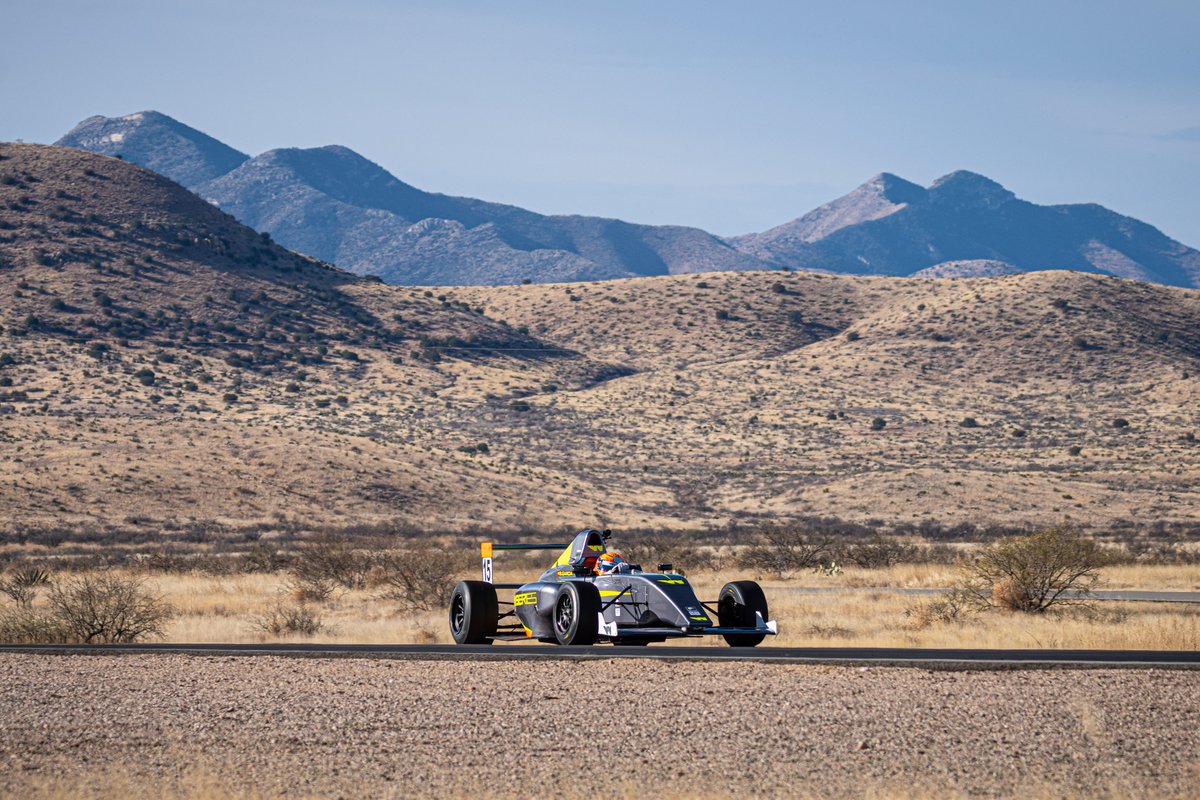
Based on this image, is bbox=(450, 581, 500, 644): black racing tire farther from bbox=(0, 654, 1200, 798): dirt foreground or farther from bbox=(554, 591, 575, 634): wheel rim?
bbox=(0, 654, 1200, 798): dirt foreground

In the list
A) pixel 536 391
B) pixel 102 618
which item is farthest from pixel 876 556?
pixel 536 391

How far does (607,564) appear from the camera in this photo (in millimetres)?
19047

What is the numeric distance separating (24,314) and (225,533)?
48496 millimetres

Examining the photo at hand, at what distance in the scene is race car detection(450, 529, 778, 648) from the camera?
17812 mm

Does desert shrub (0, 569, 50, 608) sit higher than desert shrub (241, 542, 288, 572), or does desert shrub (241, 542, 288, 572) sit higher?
desert shrub (0, 569, 50, 608)

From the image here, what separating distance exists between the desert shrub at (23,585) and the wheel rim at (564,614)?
13.7m

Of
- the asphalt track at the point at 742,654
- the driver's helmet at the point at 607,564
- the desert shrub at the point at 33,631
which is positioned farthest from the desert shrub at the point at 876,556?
the desert shrub at the point at 33,631

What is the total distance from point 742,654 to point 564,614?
2977 millimetres

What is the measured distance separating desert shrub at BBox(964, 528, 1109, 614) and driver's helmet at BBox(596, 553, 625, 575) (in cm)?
1043

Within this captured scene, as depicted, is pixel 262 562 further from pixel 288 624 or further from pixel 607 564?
pixel 607 564

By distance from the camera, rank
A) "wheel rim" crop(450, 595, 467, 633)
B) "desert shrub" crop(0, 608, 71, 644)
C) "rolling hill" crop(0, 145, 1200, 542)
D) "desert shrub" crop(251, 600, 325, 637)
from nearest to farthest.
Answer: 1. "wheel rim" crop(450, 595, 467, 633)
2. "desert shrub" crop(0, 608, 71, 644)
3. "desert shrub" crop(251, 600, 325, 637)
4. "rolling hill" crop(0, 145, 1200, 542)

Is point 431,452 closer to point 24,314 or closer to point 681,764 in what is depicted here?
point 24,314

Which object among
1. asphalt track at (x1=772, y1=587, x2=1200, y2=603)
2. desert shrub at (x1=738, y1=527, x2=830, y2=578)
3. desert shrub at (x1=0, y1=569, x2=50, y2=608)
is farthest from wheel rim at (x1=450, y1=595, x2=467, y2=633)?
desert shrub at (x1=738, y1=527, x2=830, y2=578)

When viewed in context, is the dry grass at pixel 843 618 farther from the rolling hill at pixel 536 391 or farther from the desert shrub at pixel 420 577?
the rolling hill at pixel 536 391
